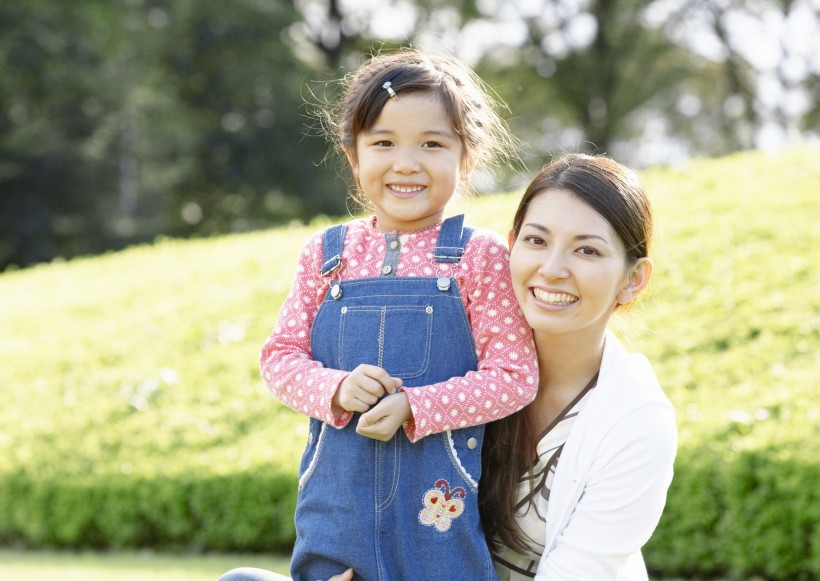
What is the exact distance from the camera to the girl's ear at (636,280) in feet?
8.35

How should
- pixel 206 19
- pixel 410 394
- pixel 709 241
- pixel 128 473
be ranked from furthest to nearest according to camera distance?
pixel 206 19, pixel 709 241, pixel 128 473, pixel 410 394

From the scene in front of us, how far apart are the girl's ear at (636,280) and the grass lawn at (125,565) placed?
151 inches

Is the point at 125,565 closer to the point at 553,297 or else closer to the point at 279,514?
the point at 279,514

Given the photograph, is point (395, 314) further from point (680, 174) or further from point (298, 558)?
point (680, 174)

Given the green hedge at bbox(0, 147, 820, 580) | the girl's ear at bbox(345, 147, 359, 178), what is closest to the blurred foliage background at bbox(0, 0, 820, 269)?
the green hedge at bbox(0, 147, 820, 580)

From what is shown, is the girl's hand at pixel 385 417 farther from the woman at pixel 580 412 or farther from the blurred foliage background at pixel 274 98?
the blurred foliage background at pixel 274 98

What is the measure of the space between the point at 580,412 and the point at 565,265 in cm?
37

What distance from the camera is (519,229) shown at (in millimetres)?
2570

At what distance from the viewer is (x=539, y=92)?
2591cm

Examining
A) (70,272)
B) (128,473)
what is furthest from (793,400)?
(70,272)

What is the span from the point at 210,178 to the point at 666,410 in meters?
23.8

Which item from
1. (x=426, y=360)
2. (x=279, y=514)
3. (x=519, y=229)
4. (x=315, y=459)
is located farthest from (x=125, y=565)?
(x=519, y=229)

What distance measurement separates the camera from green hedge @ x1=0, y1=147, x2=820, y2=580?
202 inches

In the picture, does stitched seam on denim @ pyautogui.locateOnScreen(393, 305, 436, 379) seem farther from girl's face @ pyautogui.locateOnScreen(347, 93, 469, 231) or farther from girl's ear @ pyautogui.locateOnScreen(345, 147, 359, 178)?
girl's ear @ pyautogui.locateOnScreen(345, 147, 359, 178)
